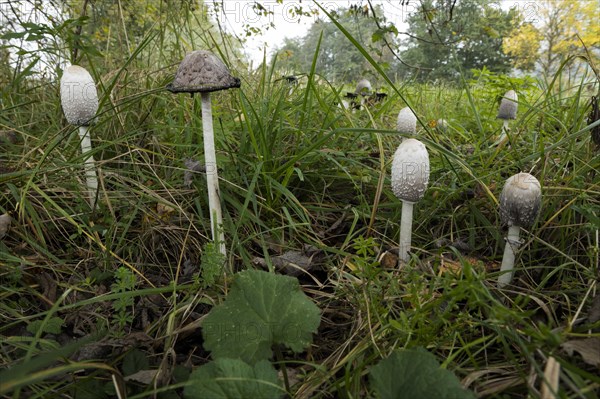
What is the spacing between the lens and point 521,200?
4.88 ft

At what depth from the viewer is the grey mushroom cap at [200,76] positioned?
1.52 meters

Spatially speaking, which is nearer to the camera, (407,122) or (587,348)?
(587,348)

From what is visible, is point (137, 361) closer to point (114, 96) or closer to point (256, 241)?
point (256, 241)

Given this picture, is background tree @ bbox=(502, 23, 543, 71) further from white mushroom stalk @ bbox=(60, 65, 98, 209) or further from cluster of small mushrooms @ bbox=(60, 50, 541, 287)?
white mushroom stalk @ bbox=(60, 65, 98, 209)

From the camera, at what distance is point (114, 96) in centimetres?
271

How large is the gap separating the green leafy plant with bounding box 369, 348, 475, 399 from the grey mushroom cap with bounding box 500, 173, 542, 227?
31.9 inches

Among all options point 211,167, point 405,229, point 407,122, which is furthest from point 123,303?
point 407,122

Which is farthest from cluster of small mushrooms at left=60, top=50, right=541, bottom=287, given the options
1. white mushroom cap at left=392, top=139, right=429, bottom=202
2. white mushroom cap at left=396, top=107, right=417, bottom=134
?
white mushroom cap at left=396, top=107, right=417, bottom=134

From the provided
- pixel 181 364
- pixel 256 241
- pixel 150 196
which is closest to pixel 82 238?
pixel 150 196

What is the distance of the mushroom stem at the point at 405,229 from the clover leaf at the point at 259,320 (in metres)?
0.68

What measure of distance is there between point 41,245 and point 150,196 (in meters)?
0.52

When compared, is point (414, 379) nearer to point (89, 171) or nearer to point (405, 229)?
point (405, 229)

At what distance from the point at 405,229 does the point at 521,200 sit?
47 centimetres

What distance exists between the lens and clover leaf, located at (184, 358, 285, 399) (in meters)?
0.95
